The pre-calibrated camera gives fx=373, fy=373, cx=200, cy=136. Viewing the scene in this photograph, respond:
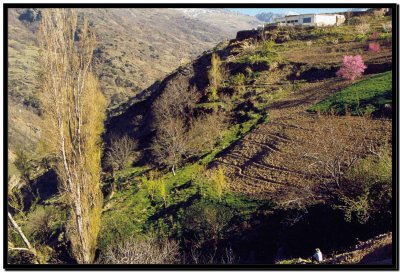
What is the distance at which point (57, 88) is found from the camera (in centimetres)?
870

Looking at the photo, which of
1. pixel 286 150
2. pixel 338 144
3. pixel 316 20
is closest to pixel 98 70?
pixel 316 20

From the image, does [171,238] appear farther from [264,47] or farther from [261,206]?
[264,47]

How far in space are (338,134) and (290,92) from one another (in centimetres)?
945

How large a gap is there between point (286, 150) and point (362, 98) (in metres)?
5.49

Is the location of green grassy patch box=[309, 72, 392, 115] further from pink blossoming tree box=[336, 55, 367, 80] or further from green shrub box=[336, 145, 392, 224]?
green shrub box=[336, 145, 392, 224]

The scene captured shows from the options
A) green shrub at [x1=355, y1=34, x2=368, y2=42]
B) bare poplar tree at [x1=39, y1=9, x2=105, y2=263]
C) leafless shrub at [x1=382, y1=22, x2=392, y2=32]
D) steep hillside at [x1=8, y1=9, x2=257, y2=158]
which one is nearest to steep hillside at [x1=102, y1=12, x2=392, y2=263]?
green shrub at [x1=355, y1=34, x2=368, y2=42]

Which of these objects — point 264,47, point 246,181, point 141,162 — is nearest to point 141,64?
point 264,47

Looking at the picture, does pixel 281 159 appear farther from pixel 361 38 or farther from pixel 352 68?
pixel 361 38

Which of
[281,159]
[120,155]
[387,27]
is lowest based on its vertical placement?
[120,155]

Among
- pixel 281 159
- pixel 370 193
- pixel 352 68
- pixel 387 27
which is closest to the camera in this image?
pixel 370 193

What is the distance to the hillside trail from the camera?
1659 centimetres

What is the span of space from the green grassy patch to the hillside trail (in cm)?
69

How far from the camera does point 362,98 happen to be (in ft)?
67.8

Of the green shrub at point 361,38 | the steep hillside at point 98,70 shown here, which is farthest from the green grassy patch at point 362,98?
the steep hillside at point 98,70
